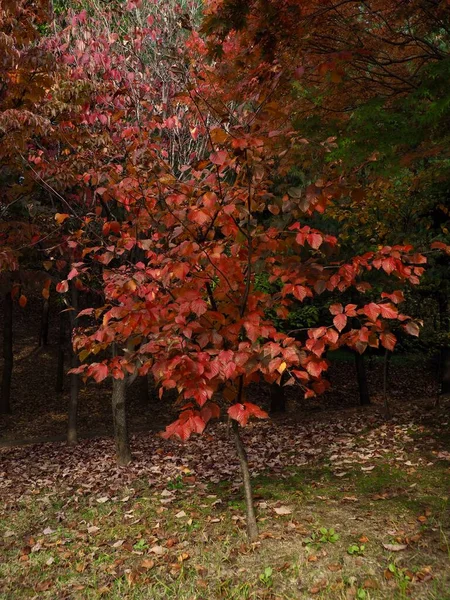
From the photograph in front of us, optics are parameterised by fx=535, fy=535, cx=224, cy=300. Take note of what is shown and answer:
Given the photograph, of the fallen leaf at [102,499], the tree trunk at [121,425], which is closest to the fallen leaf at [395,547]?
the fallen leaf at [102,499]

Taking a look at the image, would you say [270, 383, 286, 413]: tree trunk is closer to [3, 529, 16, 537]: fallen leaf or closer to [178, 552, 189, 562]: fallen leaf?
[3, 529, 16, 537]: fallen leaf

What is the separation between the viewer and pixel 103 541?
5.66 metres

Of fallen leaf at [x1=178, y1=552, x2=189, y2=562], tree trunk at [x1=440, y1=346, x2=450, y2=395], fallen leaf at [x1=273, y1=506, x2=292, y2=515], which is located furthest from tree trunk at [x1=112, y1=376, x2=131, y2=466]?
tree trunk at [x1=440, y1=346, x2=450, y2=395]

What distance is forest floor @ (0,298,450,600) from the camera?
4.45 metres

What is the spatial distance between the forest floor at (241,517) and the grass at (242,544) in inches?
0.6

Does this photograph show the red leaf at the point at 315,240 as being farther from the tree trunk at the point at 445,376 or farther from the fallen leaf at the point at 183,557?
the tree trunk at the point at 445,376

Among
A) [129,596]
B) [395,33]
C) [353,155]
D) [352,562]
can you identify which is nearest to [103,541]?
[129,596]

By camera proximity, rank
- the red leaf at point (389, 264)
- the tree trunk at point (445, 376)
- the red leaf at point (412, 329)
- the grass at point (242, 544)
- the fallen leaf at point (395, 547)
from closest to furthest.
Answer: the red leaf at point (412, 329)
the red leaf at point (389, 264)
the grass at point (242, 544)
the fallen leaf at point (395, 547)
the tree trunk at point (445, 376)

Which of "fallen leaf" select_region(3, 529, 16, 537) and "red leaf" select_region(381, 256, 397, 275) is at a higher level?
Answer: "red leaf" select_region(381, 256, 397, 275)

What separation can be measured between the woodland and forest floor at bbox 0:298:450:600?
32mm

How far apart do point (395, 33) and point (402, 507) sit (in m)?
5.46

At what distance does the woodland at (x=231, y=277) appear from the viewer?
165 inches

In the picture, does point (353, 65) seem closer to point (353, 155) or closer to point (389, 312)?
point (353, 155)

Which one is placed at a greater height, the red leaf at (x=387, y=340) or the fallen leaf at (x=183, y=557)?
the red leaf at (x=387, y=340)
